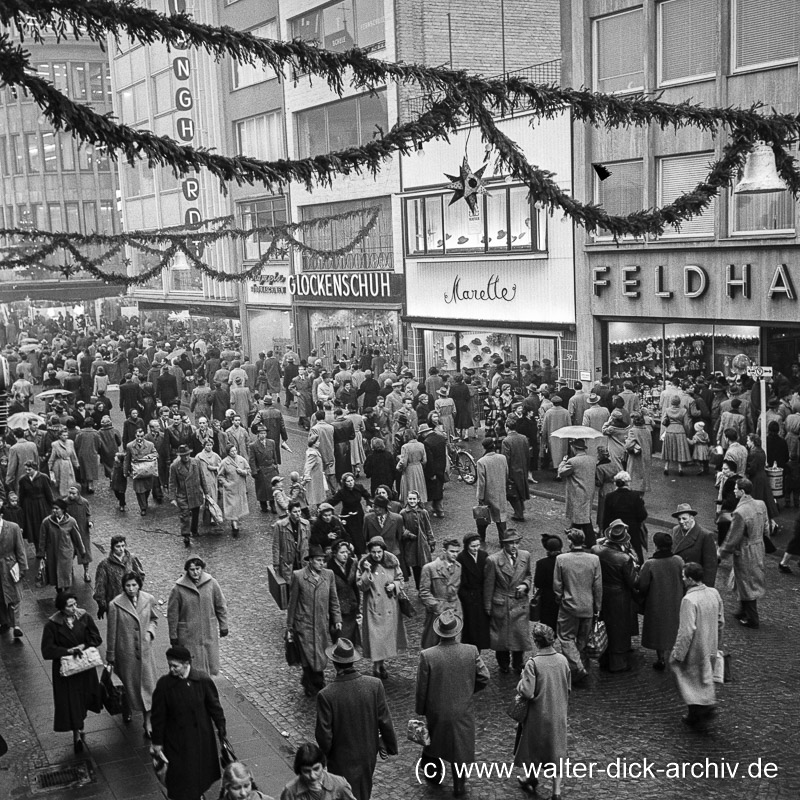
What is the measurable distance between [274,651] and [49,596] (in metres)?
4.41

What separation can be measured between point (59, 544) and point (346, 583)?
15.5 feet

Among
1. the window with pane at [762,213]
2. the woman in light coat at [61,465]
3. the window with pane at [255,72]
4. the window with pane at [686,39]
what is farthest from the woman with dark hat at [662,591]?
the window with pane at [255,72]

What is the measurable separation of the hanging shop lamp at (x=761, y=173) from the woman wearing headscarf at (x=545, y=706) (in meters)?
4.88

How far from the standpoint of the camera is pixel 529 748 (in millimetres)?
8156

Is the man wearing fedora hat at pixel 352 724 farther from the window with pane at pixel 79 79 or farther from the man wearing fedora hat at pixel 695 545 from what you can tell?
the window with pane at pixel 79 79

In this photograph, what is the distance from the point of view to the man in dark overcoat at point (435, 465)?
17.7 meters

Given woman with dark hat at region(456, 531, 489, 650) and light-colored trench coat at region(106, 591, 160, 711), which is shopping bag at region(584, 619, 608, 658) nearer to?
woman with dark hat at region(456, 531, 489, 650)

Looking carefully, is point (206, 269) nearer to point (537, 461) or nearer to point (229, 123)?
point (229, 123)

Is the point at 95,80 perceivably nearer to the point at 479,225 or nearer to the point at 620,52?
the point at 479,225

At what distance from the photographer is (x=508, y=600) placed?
34.6 feet

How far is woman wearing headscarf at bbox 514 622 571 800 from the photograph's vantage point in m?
8.00

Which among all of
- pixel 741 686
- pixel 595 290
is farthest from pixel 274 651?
pixel 595 290

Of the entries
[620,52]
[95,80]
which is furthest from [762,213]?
[95,80]

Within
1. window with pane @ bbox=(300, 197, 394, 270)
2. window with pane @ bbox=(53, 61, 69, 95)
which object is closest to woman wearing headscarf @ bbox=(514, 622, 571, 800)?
window with pane @ bbox=(300, 197, 394, 270)
